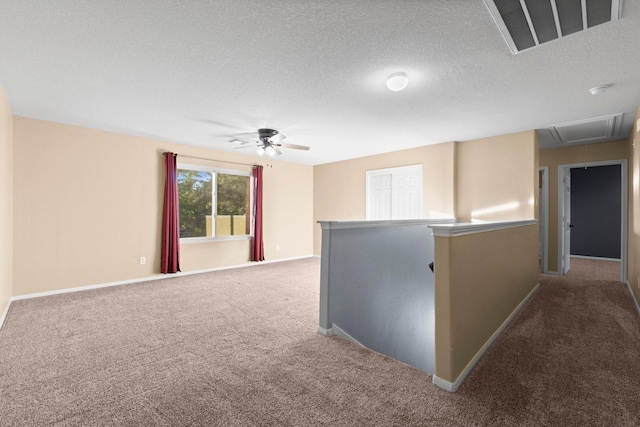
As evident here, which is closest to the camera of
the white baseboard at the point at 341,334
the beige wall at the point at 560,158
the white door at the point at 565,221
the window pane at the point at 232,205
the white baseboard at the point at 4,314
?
the white baseboard at the point at 341,334

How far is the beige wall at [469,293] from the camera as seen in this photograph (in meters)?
1.90

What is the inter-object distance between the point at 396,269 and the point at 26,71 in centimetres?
373

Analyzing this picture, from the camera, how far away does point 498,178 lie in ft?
15.7

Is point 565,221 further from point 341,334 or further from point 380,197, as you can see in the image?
point 341,334

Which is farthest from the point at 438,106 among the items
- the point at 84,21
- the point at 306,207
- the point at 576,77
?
the point at 306,207

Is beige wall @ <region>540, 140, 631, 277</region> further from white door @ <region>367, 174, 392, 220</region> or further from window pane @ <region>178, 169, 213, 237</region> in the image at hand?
window pane @ <region>178, 169, 213, 237</region>

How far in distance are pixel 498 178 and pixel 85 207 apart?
6291mm

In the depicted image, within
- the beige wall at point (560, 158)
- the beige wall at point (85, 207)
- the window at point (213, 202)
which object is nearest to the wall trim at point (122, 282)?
the beige wall at point (85, 207)

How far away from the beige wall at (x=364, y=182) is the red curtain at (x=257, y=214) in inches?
69.0

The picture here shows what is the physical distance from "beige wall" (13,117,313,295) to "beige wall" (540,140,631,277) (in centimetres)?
625

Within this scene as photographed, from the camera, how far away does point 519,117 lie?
388cm

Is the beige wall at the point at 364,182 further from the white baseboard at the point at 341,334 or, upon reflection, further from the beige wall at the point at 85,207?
the white baseboard at the point at 341,334

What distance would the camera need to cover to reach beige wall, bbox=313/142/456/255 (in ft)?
17.3

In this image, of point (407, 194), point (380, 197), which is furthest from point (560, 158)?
point (380, 197)
